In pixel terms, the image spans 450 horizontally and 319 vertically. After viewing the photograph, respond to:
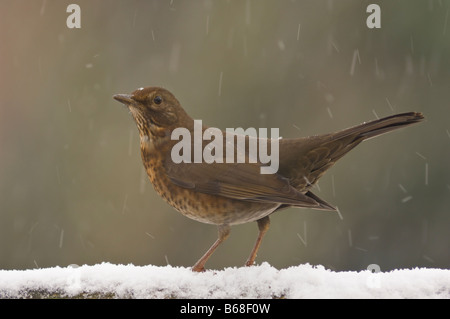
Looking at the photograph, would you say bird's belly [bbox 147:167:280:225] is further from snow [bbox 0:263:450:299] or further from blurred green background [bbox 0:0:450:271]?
blurred green background [bbox 0:0:450:271]

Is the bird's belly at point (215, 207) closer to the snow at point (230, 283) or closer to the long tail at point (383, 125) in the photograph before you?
the snow at point (230, 283)

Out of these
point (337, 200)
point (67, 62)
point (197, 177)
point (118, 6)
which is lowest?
point (337, 200)

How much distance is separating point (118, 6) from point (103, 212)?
8.75ft

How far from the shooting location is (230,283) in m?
3.13

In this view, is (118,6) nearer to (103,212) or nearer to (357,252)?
(103,212)

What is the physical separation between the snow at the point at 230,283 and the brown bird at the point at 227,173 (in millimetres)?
406

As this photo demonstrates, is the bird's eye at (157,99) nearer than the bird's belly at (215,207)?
No

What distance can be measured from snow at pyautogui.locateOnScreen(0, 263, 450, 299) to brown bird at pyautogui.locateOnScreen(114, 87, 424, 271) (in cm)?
41

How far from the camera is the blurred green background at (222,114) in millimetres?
7031

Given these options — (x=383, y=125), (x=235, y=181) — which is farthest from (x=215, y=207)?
(x=383, y=125)

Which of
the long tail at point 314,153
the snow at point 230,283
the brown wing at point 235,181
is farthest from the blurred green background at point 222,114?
the snow at point 230,283

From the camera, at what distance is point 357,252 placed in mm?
7105

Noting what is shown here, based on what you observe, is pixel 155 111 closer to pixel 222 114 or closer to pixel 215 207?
pixel 215 207

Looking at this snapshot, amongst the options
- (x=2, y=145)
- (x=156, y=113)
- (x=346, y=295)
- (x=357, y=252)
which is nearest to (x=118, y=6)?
(x=2, y=145)
